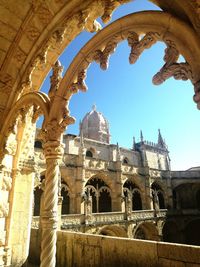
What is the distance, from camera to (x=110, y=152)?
26.3 m

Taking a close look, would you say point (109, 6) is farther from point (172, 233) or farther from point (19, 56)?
point (172, 233)

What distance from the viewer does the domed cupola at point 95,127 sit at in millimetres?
31302

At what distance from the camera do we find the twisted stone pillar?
2129 millimetres

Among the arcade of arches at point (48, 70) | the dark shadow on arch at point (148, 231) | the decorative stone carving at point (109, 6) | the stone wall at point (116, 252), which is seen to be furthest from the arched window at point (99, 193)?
the decorative stone carving at point (109, 6)

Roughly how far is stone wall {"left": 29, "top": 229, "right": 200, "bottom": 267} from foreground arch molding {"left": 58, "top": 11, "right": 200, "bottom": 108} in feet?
8.65

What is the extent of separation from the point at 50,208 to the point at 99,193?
18842mm

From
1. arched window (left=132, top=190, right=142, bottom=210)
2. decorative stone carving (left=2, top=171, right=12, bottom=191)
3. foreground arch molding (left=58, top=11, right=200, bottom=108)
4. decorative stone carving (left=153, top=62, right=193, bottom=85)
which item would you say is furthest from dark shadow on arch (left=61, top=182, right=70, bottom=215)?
decorative stone carving (left=153, top=62, right=193, bottom=85)

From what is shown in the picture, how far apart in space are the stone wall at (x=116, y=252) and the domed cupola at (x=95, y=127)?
26470mm

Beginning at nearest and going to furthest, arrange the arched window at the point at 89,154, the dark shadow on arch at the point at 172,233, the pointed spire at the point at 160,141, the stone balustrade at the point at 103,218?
the stone balustrade at the point at 103,218 → the dark shadow on arch at the point at 172,233 → the arched window at the point at 89,154 → the pointed spire at the point at 160,141

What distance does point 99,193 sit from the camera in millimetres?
20438

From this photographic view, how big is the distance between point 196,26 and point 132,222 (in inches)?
722

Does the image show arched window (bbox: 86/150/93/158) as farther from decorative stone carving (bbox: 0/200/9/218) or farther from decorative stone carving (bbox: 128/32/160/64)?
decorative stone carving (bbox: 128/32/160/64)

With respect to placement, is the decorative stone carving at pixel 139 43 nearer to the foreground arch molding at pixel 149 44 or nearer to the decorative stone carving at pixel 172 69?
the foreground arch molding at pixel 149 44

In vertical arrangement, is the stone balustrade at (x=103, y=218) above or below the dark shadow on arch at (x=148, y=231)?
above
